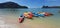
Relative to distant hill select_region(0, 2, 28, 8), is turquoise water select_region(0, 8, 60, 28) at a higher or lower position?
lower

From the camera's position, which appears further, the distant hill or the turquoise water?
the distant hill

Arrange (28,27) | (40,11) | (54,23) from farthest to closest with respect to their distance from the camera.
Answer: (40,11) → (54,23) → (28,27)

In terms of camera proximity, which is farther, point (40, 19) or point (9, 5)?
point (9, 5)

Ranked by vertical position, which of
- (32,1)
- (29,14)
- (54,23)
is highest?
(32,1)

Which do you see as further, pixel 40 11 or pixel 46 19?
pixel 40 11

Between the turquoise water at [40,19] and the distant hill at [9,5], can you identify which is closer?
the turquoise water at [40,19]

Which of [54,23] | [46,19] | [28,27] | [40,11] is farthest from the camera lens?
[40,11]

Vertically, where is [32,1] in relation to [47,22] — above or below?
above

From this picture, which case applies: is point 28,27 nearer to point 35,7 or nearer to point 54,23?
point 54,23

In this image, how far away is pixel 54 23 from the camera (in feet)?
4.67

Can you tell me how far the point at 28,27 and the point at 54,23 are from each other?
342 mm

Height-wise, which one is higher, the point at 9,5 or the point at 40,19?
the point at 9,5

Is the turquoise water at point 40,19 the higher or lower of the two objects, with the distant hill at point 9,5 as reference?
lower

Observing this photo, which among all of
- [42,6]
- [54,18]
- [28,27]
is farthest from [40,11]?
[28,27]
